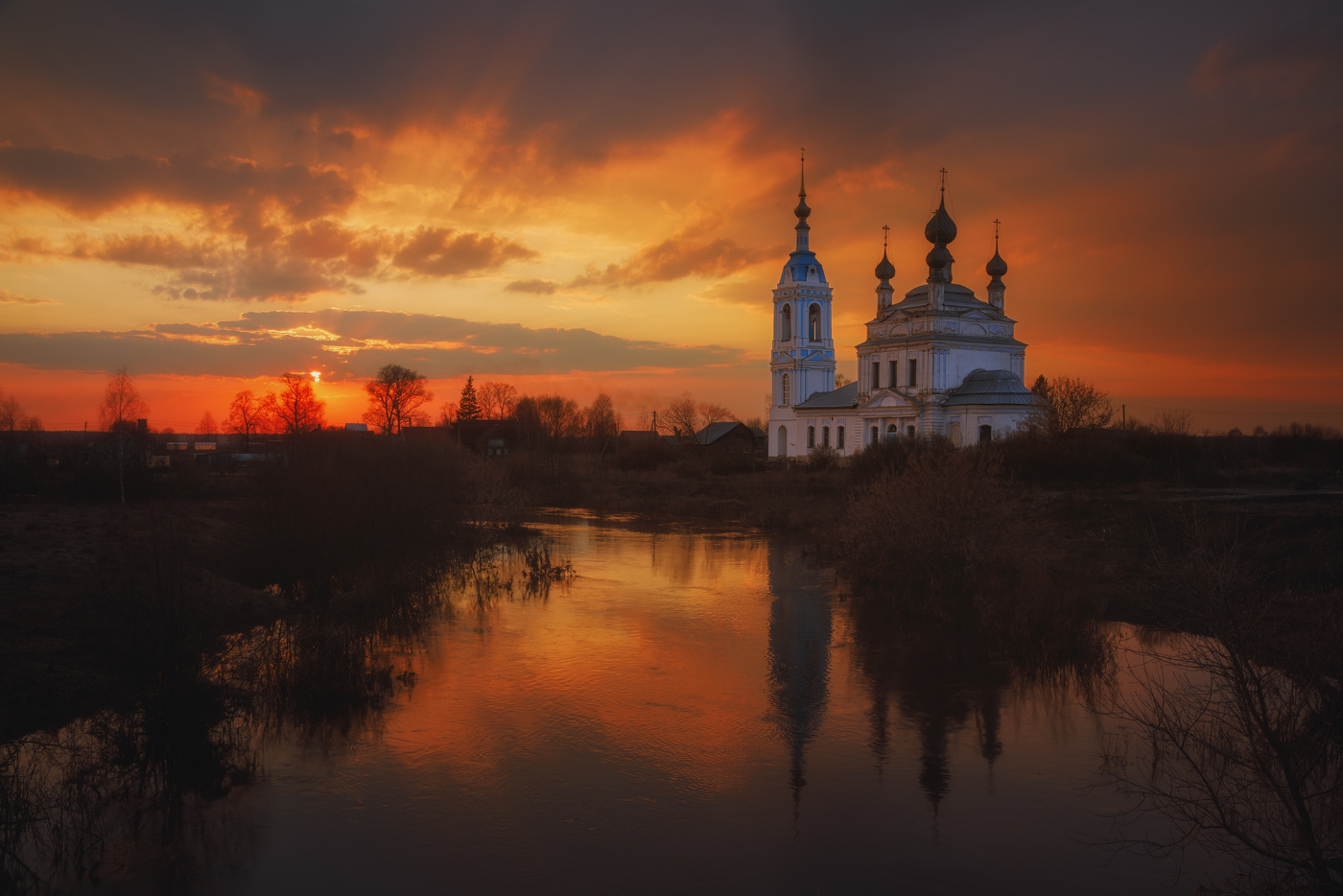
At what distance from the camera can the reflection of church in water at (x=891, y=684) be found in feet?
36.3

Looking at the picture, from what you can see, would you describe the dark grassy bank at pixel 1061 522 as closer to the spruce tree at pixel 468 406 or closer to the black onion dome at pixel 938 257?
the black onion dome at pixel 938 257

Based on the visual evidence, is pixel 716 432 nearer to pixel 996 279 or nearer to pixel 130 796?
pixel 996 279

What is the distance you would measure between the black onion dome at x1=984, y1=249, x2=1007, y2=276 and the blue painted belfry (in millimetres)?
11855

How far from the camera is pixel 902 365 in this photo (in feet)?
185

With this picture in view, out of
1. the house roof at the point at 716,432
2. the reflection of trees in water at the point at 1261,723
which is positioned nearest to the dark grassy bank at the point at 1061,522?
the reflection of trees in water at the point at 1261,723

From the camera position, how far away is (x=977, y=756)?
424 inches

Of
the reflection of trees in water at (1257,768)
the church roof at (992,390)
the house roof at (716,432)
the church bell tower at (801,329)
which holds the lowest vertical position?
the reflection of trees in water at (1257,768)

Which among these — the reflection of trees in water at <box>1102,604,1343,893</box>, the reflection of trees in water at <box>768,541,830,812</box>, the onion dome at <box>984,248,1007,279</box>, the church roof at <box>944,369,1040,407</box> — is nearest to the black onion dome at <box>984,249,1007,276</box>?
the onion dome at <box>984,248,1007,279</box>

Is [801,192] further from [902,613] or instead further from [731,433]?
[902,613]

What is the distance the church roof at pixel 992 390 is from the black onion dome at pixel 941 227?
30.9ft

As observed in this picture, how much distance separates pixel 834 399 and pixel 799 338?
6421 mm

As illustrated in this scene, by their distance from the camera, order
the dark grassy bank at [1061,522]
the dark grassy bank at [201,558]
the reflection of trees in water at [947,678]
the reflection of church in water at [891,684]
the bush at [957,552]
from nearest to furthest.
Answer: the dark grassy bank at [201,558], the reflection of church in water at [891,684], the reflection of trees in water at [947,678], the dark grassy bank at [1061,522], the bush at [957,552]

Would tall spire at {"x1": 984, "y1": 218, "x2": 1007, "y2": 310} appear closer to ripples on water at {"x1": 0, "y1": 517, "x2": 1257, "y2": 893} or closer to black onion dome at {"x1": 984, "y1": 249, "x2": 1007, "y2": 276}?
black onion dome at {"x1": 984, "y1": 249, "x2": 1007, "y2": 276}

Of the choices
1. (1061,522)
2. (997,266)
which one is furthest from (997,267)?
(1061,522)
